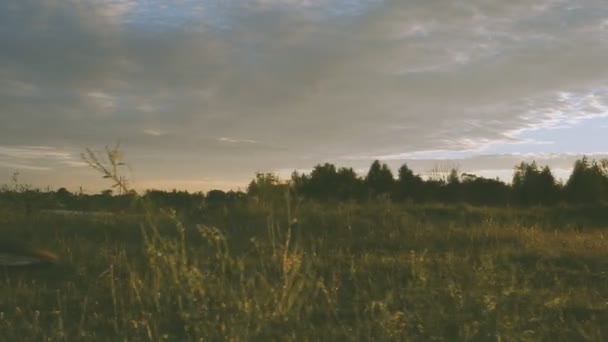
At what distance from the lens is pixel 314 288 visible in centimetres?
598

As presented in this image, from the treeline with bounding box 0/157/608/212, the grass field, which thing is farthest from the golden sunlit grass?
the treeline with bounding box 0/157/608/212

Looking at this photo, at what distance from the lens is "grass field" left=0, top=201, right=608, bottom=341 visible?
436cm

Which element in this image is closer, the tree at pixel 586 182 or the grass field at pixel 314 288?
the grass field at pixel 314 288

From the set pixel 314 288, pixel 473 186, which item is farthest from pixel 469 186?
pixel 314 288

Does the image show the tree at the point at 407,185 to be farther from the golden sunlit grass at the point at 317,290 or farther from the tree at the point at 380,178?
the golden sunlit grass at the point at 317,290

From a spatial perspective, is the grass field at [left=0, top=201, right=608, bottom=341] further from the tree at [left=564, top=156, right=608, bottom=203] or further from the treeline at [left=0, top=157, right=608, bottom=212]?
the tree at [left=564, top=156, right=608, bottom=203]

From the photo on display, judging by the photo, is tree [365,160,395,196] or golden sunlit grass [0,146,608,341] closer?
golden sunlit grass [0,146,608,341]

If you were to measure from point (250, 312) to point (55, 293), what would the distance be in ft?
8.31

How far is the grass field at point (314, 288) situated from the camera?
4.36 m

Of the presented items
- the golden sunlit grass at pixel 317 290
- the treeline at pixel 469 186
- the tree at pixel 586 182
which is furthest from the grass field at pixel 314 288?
the tree at pixel 586 182

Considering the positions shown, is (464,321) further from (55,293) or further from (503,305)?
(55,293)

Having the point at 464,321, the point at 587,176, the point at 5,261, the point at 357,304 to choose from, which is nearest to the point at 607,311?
the point at 464,321

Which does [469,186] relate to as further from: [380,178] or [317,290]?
[317,290]

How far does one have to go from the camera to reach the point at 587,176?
105 feet
